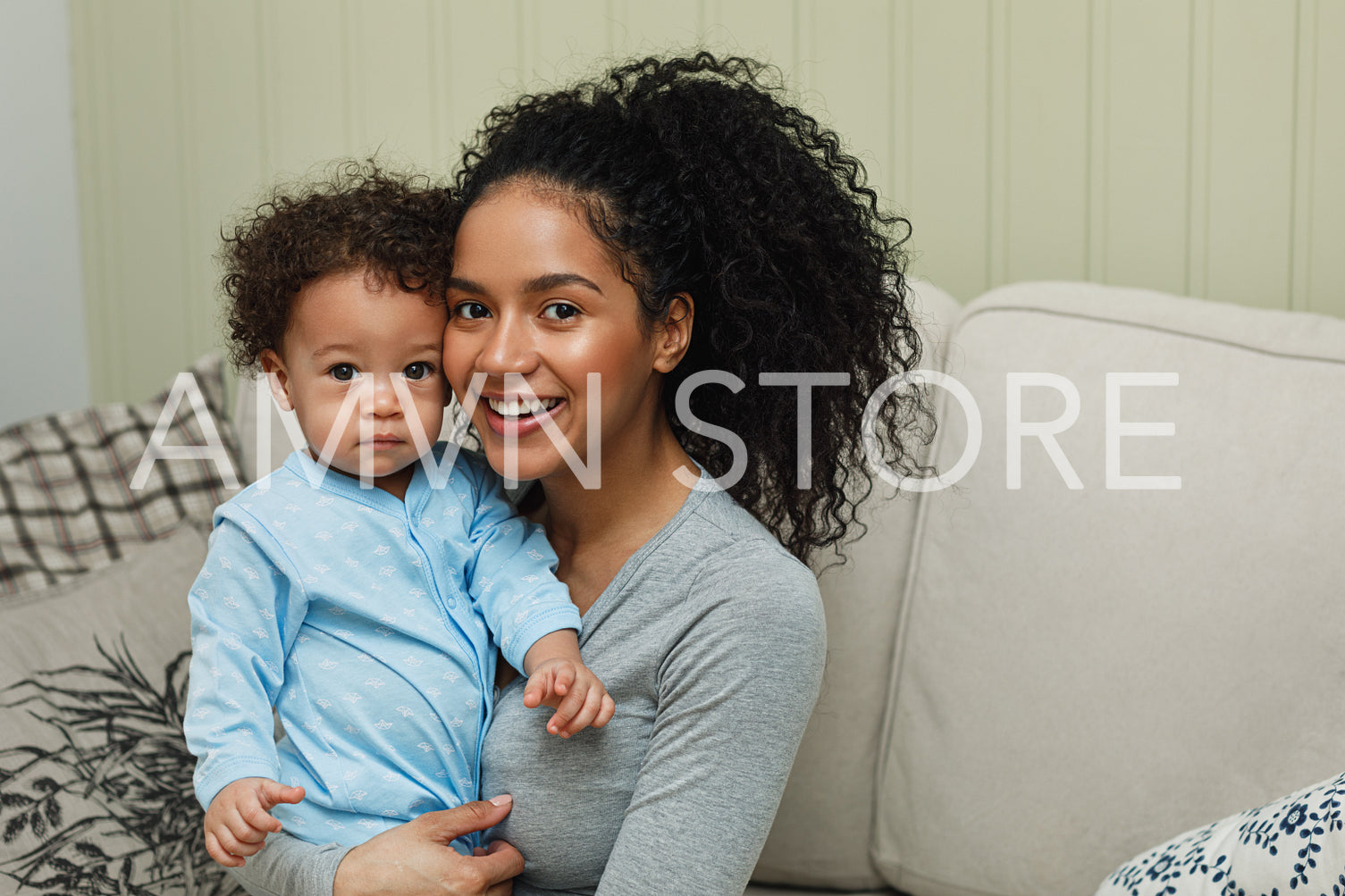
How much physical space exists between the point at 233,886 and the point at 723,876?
0.72m

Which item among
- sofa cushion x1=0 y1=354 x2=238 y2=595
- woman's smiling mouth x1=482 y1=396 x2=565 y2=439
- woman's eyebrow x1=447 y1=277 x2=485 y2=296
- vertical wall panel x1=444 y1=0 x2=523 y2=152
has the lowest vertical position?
sofa cushion x1=0 y1=354 x2=238 y2=595

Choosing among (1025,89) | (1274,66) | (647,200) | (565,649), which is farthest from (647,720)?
(1274,66)

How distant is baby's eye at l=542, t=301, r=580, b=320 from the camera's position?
1063 millimetres

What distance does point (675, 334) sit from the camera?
115 cm

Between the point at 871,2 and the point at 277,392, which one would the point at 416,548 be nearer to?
the point at 277,392

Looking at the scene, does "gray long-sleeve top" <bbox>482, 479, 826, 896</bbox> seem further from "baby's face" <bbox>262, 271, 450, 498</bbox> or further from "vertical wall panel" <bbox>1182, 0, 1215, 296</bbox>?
"vertical wall panel" <bbox>1182, 0, 1215, 296</bbox>

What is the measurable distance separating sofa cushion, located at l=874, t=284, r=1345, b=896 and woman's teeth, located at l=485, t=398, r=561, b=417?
670 millimetres

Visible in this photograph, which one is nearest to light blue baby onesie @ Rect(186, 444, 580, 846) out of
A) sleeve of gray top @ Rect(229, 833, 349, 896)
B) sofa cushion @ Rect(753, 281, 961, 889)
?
sleeve of gray top @ Rect(229, 833, 349, 896)

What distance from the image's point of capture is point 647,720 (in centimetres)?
108

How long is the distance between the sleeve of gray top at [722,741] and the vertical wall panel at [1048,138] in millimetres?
1028

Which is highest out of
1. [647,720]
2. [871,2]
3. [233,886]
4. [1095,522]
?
[871,2]

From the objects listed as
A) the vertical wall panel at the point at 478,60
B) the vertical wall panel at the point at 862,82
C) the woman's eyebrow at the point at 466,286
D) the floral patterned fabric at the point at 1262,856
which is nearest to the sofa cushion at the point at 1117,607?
the floral patterned fabric at the point at 1262,856

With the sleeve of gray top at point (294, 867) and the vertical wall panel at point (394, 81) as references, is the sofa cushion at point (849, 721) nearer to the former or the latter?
the sleeve of gray top at point (294, 867)

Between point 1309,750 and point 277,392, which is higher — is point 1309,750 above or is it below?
below
